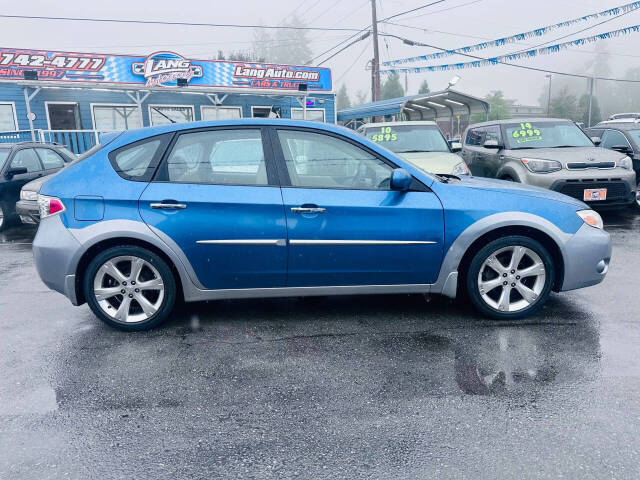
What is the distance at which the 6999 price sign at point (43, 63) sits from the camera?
15.3 meters

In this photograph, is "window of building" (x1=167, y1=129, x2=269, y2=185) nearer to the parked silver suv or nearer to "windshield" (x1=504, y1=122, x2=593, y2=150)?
the parked silver suv

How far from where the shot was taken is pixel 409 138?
892 cm

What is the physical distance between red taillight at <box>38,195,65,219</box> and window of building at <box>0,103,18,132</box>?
15096mm

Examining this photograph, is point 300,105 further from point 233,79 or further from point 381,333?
point 381,333

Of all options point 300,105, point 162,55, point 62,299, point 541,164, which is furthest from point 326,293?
point 300,105

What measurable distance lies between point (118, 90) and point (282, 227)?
14854mm

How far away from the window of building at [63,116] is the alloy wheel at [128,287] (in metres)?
15.3

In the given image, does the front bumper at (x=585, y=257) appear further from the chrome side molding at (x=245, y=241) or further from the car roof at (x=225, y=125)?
the chrome side molding at (x=245, y=241)

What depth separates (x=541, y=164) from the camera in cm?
746

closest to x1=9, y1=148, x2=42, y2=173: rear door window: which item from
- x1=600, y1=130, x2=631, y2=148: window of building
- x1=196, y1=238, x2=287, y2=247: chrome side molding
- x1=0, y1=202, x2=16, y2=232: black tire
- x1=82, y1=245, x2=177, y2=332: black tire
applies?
x1=0, y1=202, x2=16, y2=232: black tire

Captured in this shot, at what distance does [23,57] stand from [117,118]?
3378 millimetres

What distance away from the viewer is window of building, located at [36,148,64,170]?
9461 millimetres

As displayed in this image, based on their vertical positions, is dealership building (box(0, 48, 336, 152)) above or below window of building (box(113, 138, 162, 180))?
above

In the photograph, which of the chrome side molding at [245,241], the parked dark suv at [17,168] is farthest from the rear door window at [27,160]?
the chrome side molding at [245,241]
